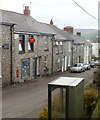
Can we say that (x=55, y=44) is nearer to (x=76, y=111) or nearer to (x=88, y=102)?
(x=88, y=102)

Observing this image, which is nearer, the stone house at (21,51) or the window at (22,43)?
the stone house at (21,51)

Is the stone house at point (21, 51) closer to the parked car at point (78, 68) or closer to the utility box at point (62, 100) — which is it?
the parked car at point (78, 68)

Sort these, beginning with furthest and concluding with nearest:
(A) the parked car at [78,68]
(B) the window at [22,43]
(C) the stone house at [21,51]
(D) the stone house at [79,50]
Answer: (D) the stone house at [79,50]
(A) the parked car at [78,68]
(B) the window at [22,43]
(C) the stone house at [21,51]

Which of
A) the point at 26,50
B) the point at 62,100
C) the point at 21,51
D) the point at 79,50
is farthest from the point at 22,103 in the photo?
the point at 79,50

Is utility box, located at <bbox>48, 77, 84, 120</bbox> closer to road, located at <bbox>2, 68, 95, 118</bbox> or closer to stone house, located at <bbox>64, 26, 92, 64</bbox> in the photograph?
road, located at <bbox>2, 68, 95, 118</bbox>

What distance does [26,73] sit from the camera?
26.3m

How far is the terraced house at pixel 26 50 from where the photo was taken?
2248cm

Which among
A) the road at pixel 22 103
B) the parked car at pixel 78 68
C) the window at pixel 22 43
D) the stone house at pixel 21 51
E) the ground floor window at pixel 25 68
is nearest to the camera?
the road at pixel 22 103

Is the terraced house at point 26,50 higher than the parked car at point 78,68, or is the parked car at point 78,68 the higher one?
the terraced house at point 26,50

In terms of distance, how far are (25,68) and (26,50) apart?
1.69m

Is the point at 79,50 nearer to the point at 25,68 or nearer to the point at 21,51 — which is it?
the point at 25,68

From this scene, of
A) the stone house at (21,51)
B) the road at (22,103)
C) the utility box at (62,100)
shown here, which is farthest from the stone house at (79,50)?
the utility box at (62,100)

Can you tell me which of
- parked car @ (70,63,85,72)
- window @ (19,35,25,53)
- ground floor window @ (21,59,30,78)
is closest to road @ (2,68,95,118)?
ground floor window @ (21,59,30,78)

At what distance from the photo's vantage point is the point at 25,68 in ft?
85.5
